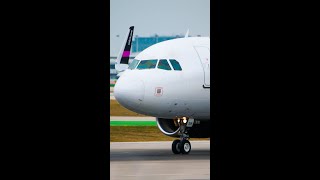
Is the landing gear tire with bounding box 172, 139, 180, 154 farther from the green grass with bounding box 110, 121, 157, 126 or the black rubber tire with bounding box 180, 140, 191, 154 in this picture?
the green grass with bounding box 110, 121, 157, 126

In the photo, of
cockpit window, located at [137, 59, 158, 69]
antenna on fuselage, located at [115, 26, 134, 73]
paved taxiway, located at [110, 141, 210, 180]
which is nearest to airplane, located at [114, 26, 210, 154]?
cockpit window, located at [137, 59, 158, 69]

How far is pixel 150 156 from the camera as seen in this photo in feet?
66.7

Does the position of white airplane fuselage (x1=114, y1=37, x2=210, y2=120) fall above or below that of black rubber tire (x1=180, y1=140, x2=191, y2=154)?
above

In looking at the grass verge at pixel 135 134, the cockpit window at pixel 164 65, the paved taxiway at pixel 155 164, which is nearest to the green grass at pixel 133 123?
the grass verge at pixel 135 134

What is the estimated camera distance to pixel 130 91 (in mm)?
19047

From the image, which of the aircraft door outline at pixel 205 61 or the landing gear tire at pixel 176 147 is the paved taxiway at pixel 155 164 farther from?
the aircraft door outline at pixel 205 61

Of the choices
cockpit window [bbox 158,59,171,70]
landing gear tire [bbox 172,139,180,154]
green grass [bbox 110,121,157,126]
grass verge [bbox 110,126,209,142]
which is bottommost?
green grass [bbox 110,121,157,126]

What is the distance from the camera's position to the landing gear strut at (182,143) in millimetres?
20312

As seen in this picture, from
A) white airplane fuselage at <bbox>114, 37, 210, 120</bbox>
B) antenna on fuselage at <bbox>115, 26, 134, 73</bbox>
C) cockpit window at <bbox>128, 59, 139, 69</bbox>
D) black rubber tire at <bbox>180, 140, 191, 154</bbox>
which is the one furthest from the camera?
antenna on fuselage at <bbox>115, 26, 134, 73</bbox>

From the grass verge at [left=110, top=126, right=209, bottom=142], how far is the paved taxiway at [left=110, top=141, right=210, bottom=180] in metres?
5.41

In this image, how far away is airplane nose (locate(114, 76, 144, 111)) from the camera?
19.1 meters

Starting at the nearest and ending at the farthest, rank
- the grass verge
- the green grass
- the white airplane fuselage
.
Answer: the white airplane fuselage
the grass verge
the green grass

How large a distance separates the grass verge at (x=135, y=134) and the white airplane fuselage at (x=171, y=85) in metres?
9.19
